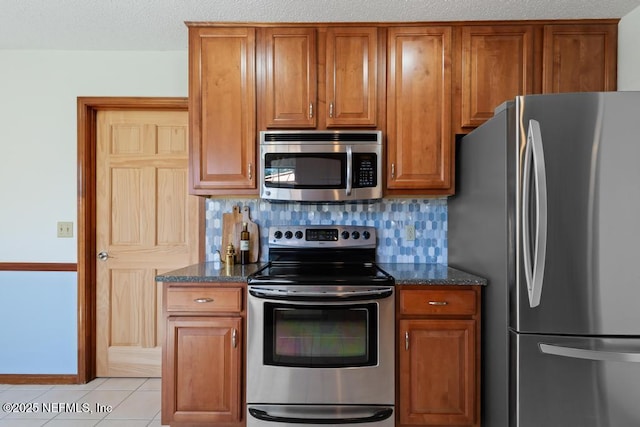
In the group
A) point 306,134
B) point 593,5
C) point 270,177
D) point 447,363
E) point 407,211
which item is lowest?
point 447,363

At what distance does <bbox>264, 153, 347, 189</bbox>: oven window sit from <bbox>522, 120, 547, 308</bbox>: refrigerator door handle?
38.6 inches

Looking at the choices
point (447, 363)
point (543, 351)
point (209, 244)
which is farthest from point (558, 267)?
point (209, 244)

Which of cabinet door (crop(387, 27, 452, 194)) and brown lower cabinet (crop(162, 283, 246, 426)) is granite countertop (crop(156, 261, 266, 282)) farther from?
cabinet door (crop(387, 27, 452, 194))

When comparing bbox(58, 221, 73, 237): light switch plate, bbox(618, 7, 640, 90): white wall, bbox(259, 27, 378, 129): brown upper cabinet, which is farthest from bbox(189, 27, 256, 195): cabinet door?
bbox(618, 7, 640, 90): white wall

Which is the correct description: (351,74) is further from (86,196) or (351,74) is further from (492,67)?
(86,196)

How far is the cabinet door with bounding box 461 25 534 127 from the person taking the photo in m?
2.25

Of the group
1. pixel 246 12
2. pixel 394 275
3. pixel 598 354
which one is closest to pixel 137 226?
pixel 246 12

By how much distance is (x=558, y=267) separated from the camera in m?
1.58

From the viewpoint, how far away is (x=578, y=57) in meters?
2.24

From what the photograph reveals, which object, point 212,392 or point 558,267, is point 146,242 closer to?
point 212,392

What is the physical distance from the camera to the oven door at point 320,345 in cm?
195

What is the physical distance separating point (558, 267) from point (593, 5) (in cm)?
153

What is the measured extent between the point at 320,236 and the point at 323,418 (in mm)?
1067

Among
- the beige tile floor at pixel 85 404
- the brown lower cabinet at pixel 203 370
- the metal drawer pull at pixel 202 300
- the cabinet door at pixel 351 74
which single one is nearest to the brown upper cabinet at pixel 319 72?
the cabinet door at pixel 351 74
